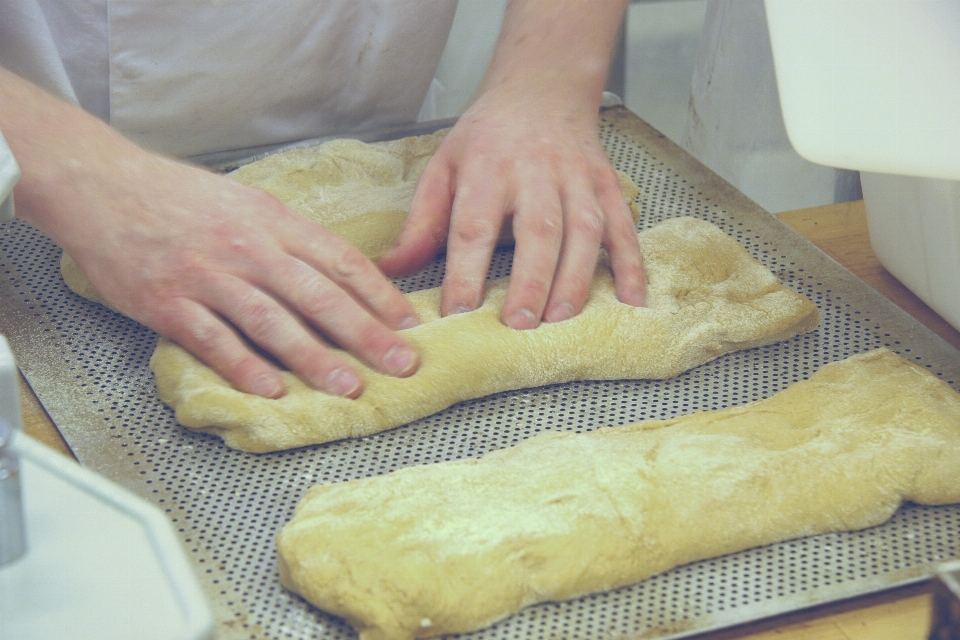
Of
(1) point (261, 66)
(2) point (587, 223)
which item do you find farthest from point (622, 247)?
(1) point (261, 66)

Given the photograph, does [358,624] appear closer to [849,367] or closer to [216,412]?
[216,412]

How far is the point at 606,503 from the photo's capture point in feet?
2.45

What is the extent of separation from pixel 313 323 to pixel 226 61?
476mm

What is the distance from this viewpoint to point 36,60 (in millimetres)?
1121

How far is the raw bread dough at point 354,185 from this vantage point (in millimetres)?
1097

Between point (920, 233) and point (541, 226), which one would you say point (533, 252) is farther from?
point (920, 233)

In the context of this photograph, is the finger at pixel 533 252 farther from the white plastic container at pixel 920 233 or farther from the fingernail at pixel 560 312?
the white plastic container at pixel 920 233

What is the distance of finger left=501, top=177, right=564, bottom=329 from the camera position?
960 millimetres

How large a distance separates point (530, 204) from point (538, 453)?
1.05ft

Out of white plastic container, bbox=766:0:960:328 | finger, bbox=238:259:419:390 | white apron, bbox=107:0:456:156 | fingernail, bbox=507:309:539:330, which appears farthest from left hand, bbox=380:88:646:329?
white plastic container, bbox=766:0:960:328

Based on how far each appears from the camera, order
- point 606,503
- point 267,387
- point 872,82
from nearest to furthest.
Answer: point 872,82 → point 606,503 → point 267,387

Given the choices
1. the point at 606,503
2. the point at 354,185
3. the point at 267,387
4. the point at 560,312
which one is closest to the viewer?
the point at 606,503

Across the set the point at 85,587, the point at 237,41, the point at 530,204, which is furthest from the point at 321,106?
the point at 85,587

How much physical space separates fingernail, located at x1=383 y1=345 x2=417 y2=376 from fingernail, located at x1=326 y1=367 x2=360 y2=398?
0.12 ft
